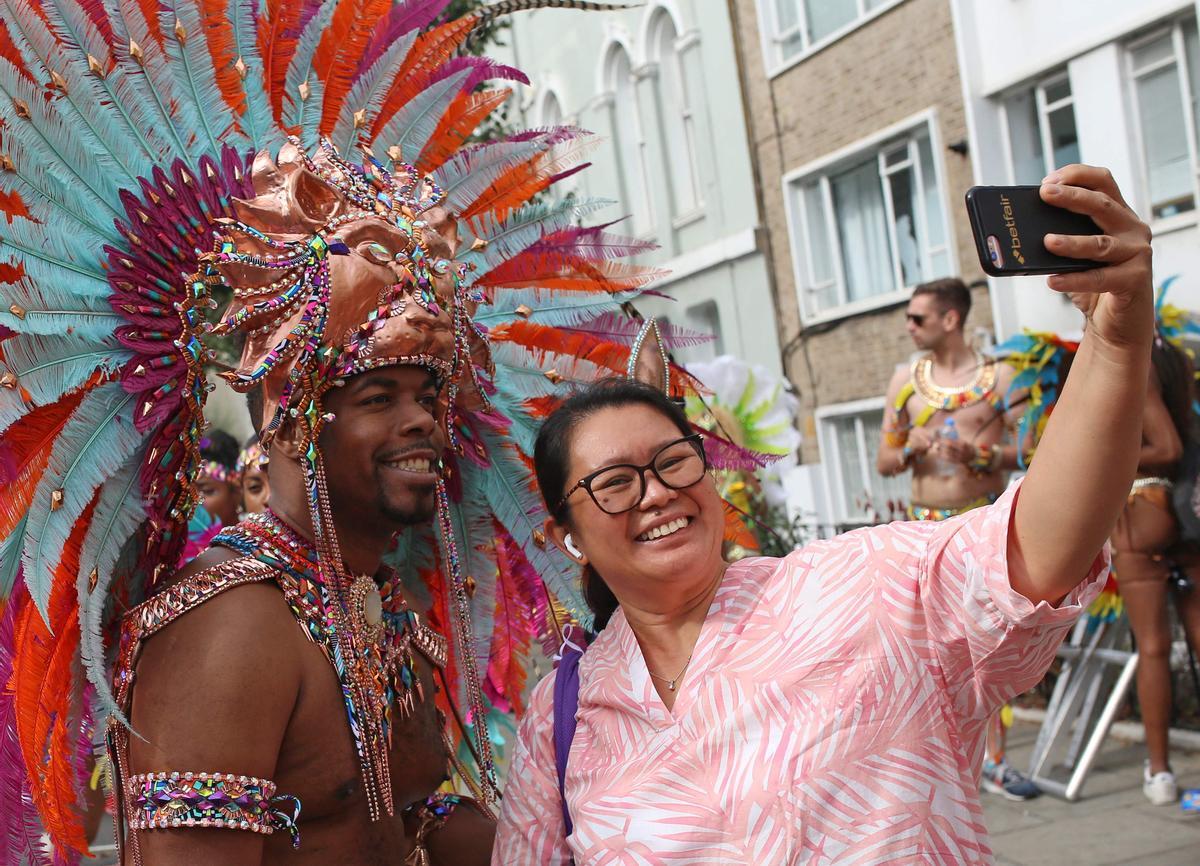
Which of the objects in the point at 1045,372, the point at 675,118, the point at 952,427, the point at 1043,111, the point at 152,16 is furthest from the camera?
the point at 675,118

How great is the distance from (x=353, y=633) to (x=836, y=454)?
41.0 ft

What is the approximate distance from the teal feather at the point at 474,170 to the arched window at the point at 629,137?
46.4ft

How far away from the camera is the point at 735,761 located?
1761mm

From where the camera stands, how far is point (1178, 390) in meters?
5.29

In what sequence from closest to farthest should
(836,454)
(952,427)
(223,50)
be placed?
(223,50), (952,427), (836,454)

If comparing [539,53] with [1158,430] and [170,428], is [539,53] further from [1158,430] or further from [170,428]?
[170,428]

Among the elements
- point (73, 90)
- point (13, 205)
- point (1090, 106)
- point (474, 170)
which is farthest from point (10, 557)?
point (1090, 106)

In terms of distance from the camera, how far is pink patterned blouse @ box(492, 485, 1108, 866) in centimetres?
167

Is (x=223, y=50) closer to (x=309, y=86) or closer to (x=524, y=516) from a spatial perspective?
(x=309, y=86)

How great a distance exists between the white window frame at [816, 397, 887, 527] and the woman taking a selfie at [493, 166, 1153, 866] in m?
12.0

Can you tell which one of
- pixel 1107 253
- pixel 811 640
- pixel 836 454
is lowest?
pixel 836 454

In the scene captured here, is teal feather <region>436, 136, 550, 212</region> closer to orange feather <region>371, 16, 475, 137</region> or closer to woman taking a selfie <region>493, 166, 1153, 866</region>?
orange feather <region>371, 16, 475, 137</region>

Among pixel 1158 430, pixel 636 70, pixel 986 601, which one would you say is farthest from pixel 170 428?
pixel 636 70

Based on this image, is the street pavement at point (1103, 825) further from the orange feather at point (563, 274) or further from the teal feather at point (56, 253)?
the teal feather at point (56, 253)
